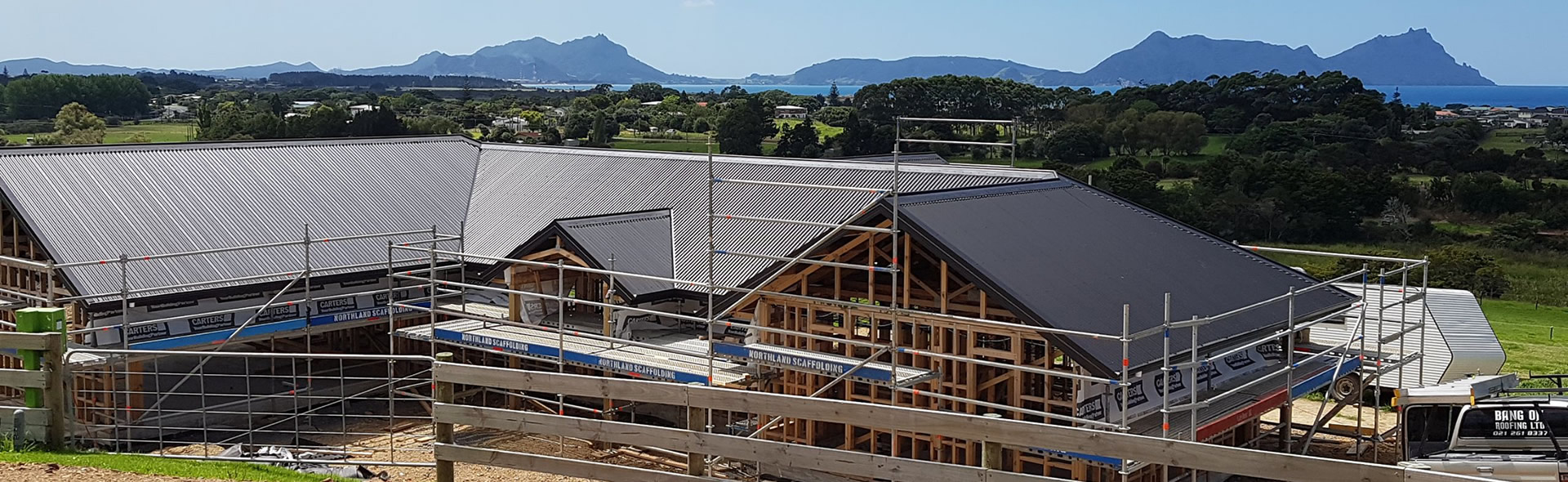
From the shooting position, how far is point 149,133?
110438mm

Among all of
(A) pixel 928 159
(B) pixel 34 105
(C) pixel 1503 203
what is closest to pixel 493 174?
(A) pixel 928 159

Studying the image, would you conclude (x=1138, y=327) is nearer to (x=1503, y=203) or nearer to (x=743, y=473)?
(x=743, y=473)

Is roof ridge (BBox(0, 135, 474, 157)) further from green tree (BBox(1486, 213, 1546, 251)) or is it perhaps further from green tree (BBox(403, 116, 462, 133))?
green tree (BBox(403, 116, 462, 133))

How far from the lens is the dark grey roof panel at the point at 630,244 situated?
74.5 feet


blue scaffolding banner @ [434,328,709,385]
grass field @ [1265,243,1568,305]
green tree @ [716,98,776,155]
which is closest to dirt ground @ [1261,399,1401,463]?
blue scaffolding banner @ [434,328,709,385]

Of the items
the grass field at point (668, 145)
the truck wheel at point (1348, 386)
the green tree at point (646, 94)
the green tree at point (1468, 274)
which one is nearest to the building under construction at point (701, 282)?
the truck wheel at point (1348, 386)

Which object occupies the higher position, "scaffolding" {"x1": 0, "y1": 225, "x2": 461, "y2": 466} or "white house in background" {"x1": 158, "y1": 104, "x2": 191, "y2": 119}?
"white house in background" {"x1": 158, "y1": 104, "x2": 191, "y2": 119}

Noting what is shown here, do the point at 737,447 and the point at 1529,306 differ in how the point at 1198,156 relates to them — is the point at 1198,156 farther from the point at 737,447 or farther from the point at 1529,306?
the point at 737,447

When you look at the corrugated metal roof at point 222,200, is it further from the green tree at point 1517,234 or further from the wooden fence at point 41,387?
the green tree at point 1517,234

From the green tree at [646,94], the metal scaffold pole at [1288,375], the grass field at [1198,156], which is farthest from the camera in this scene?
the green tree at [646,94]

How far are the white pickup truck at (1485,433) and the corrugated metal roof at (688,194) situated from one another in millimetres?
8332

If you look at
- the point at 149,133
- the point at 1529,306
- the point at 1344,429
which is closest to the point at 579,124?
the point at 149,133

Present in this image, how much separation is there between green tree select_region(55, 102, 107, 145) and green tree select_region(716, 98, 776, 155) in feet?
128

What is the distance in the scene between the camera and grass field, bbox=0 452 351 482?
34.6 feet
